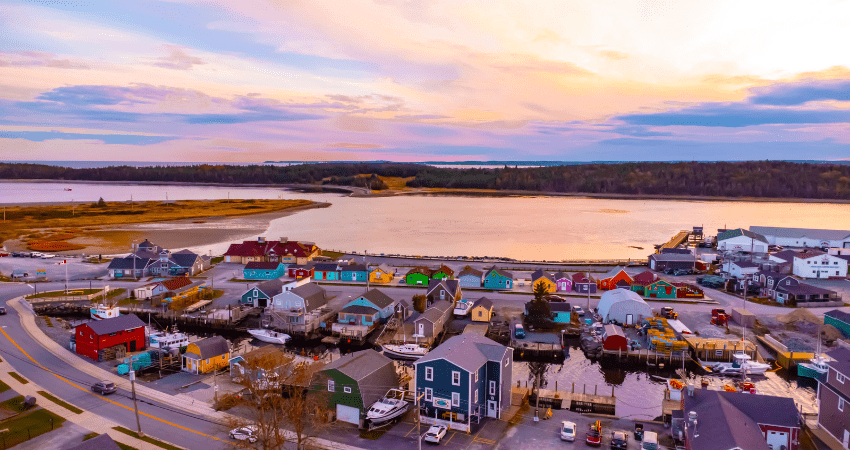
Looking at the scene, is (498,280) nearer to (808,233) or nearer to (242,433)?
(242,433)

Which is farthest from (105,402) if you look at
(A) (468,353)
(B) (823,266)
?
(B) (823,266)

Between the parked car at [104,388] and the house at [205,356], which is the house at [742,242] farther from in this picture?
the parked car at [104,388]

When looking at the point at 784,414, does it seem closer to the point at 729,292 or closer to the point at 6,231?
the point at 729,292

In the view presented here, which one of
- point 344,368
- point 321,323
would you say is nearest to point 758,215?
point 321,323

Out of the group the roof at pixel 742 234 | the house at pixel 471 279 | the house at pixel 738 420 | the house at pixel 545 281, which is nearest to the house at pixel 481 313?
the house at pixel 545 281

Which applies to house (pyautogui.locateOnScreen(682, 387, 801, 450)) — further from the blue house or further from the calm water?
the calm water

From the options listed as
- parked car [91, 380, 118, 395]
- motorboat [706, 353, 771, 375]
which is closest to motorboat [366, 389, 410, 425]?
parked car [91, 380, 118, 395]
